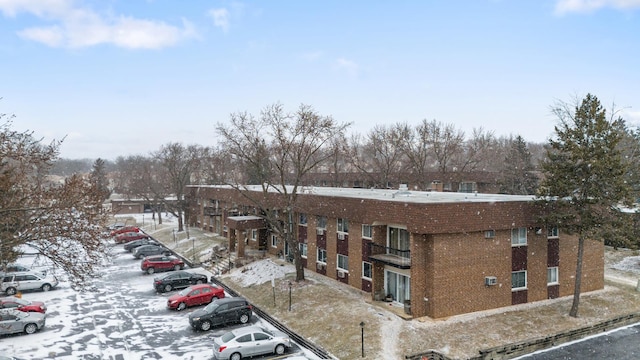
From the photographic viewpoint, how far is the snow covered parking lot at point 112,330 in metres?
21.5

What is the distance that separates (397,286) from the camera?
26.4 m

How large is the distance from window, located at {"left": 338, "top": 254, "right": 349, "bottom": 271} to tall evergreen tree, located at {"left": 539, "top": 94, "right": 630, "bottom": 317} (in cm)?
1281

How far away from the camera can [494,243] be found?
82.8ft

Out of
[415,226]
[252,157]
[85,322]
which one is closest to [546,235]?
[415,226]

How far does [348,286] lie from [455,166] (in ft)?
172

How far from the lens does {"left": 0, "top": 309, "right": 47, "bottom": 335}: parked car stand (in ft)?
76.7

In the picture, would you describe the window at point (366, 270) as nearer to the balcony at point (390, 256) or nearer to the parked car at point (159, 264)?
the balcony at point (390, 256)

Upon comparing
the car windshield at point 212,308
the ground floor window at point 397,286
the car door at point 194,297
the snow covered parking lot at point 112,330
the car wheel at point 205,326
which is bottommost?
the snow covered parking lot at point 112,330

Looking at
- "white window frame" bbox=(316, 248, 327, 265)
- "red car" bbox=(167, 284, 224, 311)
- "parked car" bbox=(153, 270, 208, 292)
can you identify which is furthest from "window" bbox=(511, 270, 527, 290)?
"parked car" bbox=(153, 270, 208, 292)

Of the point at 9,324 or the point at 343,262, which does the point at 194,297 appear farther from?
the point at 343,262

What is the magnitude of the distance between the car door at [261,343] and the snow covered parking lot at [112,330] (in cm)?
224

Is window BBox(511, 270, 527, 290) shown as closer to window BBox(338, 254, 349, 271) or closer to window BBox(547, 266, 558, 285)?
window BBox(547, 266, 558, 285)

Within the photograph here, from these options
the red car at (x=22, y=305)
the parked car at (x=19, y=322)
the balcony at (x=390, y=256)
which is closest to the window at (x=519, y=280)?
the balcony at (x=390, y=256)

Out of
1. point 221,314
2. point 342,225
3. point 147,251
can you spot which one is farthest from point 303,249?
point 147,251
